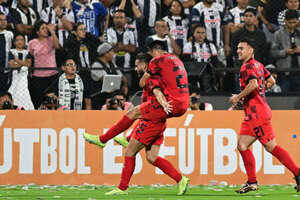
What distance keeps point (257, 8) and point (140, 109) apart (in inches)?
242

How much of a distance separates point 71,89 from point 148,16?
2.74 metres

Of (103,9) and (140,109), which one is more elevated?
(103,9)

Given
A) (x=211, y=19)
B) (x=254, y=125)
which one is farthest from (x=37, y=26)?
(x=254, y=125)

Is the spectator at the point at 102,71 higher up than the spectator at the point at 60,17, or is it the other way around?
the spectator at the point at 60,17

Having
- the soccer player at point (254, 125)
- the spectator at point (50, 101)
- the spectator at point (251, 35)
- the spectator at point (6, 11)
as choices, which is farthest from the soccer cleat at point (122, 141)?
the spectator at point (6, 11)

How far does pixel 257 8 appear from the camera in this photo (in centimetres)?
1383

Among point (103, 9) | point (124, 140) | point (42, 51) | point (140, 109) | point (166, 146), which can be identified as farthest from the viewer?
point (103, 9)

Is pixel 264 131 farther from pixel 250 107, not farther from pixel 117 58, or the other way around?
pixel 117 58

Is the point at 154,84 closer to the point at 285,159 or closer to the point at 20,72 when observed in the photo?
the point at 285,159

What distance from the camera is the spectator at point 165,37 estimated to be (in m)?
12.7

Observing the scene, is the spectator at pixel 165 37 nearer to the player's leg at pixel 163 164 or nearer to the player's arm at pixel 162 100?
the player's leg at pixel 163 164

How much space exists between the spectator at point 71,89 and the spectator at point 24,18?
71.7 inches

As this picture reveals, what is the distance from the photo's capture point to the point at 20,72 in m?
11.9

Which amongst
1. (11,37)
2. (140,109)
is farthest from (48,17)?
(140,109)
